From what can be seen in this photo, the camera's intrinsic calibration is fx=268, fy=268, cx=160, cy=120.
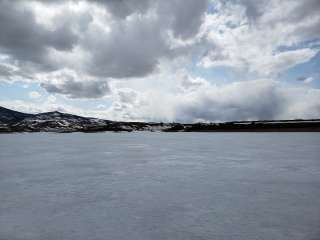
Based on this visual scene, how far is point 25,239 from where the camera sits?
6.09 m

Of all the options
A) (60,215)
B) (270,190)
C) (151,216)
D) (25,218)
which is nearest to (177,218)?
(151,216)

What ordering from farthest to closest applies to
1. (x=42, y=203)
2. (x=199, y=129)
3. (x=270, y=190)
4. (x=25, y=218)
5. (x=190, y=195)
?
(x=199, y=129), (x=270, y=190), (x=190, y=195), (x=42, y=203), (x=25, y=218)

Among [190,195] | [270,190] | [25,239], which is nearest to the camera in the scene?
[25,239]

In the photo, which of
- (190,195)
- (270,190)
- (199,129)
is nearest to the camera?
(190,195)

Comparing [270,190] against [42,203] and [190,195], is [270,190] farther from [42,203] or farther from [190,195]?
[42,203]

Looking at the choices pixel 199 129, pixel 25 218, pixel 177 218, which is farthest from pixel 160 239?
pixel 199 129

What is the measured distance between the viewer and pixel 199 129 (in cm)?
18900

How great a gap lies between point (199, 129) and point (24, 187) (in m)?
180

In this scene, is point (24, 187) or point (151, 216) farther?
point (24, 187)

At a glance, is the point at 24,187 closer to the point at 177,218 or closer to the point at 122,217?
the point at 122,217

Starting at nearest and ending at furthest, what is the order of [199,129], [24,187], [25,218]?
[25,218] → [24,187] → [199,129]

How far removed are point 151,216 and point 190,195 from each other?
2.87 m

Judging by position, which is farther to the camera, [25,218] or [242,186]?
[242,186]

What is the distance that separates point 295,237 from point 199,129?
184572mm
